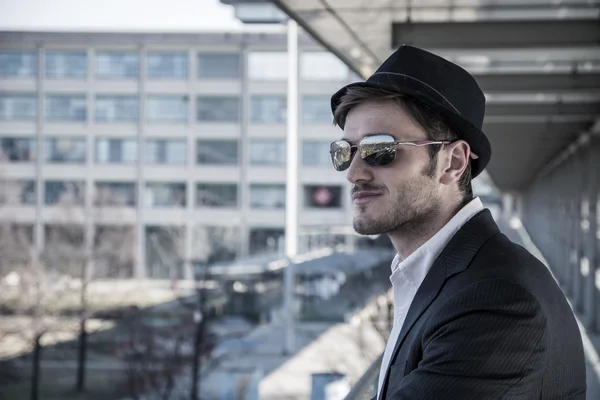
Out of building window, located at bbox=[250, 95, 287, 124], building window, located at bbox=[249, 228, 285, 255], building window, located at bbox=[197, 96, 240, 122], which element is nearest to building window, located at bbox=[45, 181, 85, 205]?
building window, located at bbox=[197, 96, 240, 122]

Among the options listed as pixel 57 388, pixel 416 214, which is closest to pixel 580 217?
pixel 416 214

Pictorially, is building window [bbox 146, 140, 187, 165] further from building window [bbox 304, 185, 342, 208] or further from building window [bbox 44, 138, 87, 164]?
building window [bbox 304, 185, 342, 208]

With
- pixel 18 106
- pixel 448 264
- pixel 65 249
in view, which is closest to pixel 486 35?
pixel 448 264

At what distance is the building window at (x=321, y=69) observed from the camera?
42531 mm

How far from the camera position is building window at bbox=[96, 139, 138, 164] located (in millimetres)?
44875

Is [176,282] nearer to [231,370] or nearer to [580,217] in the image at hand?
[231,370]

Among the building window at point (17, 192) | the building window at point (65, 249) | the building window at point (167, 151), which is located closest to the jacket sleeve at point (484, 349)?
the building window at point (65, 249)

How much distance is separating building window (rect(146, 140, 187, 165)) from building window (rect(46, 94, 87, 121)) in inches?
150

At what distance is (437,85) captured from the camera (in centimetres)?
166

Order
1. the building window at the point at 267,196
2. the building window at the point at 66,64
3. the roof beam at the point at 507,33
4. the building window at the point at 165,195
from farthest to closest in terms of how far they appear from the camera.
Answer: the building window at the point at 267,196 → the building window at the point at 66,64 → the building window at the point at 165,195 → the roof beam at the point at 507,33

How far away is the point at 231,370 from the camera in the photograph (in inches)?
1048

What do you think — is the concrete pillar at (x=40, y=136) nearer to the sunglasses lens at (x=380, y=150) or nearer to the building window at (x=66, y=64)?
the building window at (x=66, y=64)

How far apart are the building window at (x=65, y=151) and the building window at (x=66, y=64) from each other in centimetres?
343

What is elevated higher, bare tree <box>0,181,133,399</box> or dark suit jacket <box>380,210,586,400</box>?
dark suit jacket <box>380,210,586,400</box>
